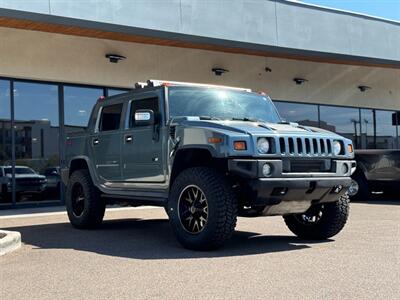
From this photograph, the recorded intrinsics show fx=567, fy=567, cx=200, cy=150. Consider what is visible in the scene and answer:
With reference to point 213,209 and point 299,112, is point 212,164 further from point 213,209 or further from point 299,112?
point 299,112

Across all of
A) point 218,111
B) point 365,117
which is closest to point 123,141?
point 218,111

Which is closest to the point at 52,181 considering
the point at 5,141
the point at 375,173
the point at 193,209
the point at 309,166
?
the point at 5,141

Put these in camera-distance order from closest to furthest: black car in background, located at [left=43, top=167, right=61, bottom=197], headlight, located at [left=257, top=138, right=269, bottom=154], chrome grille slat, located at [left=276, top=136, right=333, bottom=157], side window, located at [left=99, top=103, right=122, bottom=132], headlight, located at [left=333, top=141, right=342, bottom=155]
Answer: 1. headlight, located at [left=257, top=138, right=269, bottom=154]
2. chrome grille slat, located at [left=276, top=136, right=333, bottom=157]
3. headlight, located at [left=333, top=141, right=342, bottom=155]
4. side window, located at [left=99, top=103, right=122, bottom=132]
5. black car in background, located at [left=43, top=167, right=61, bottom=197]

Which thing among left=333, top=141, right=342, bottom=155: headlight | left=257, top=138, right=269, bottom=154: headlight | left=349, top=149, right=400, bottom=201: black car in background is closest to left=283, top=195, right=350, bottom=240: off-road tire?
left=333, top=141, right=342, bottom=155: headlight

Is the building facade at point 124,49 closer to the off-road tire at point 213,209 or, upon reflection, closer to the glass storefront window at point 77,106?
the glass storefront window at point 77,106

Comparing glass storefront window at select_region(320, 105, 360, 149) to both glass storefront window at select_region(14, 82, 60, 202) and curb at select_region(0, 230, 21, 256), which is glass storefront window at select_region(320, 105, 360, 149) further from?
curb at select_region(0, 230, 21, 256)

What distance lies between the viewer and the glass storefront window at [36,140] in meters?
12.9

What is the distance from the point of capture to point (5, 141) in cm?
1271

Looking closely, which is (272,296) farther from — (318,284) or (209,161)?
(209,161)

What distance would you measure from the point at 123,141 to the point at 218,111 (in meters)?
1.53

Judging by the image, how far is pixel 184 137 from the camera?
6.95 m

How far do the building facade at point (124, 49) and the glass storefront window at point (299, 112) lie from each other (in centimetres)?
105

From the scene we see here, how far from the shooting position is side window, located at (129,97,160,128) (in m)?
7.65

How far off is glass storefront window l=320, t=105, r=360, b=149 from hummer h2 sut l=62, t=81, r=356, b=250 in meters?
10.7
